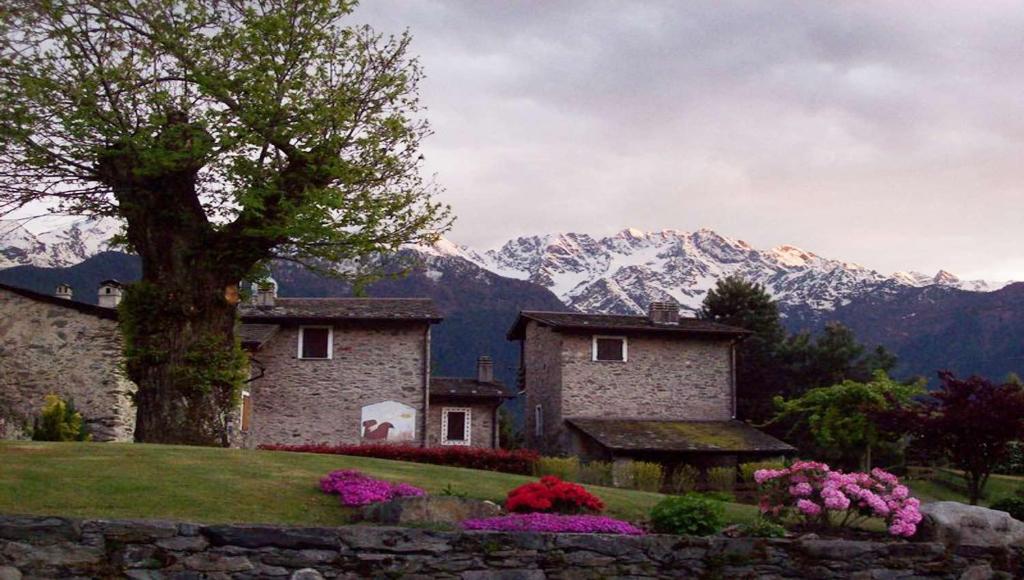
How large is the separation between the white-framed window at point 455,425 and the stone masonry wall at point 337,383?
9.81ft

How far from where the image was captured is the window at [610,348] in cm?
3734

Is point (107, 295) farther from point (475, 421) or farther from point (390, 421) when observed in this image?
point (475, 421)

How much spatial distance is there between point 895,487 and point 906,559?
1.86 m

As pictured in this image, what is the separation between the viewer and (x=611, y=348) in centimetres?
3756

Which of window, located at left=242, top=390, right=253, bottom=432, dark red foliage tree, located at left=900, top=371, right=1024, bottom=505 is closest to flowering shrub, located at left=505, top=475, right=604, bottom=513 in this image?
dark red foliage tree, located at left=900, top=371, right=1024, bottom=505

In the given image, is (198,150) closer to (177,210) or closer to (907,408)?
(177,210)

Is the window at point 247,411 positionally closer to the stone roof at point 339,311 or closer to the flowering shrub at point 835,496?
the stone roof at point 339,311

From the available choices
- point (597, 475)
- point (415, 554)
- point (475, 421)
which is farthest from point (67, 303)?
point (415, 554)

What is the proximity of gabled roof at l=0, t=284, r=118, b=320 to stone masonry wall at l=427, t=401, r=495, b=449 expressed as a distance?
12.8 metres

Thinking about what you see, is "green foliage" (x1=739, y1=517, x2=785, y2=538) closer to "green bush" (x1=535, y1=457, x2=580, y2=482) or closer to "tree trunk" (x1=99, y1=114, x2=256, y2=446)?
"green bush" (x1=535, y1=457, x2=580, y2=482)

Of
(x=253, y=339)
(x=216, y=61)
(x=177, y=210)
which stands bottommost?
(x=253, y=339)

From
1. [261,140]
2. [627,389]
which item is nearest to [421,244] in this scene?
[261,140]

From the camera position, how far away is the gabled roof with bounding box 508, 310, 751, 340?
36844 mm

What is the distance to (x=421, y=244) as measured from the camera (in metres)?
23.7
